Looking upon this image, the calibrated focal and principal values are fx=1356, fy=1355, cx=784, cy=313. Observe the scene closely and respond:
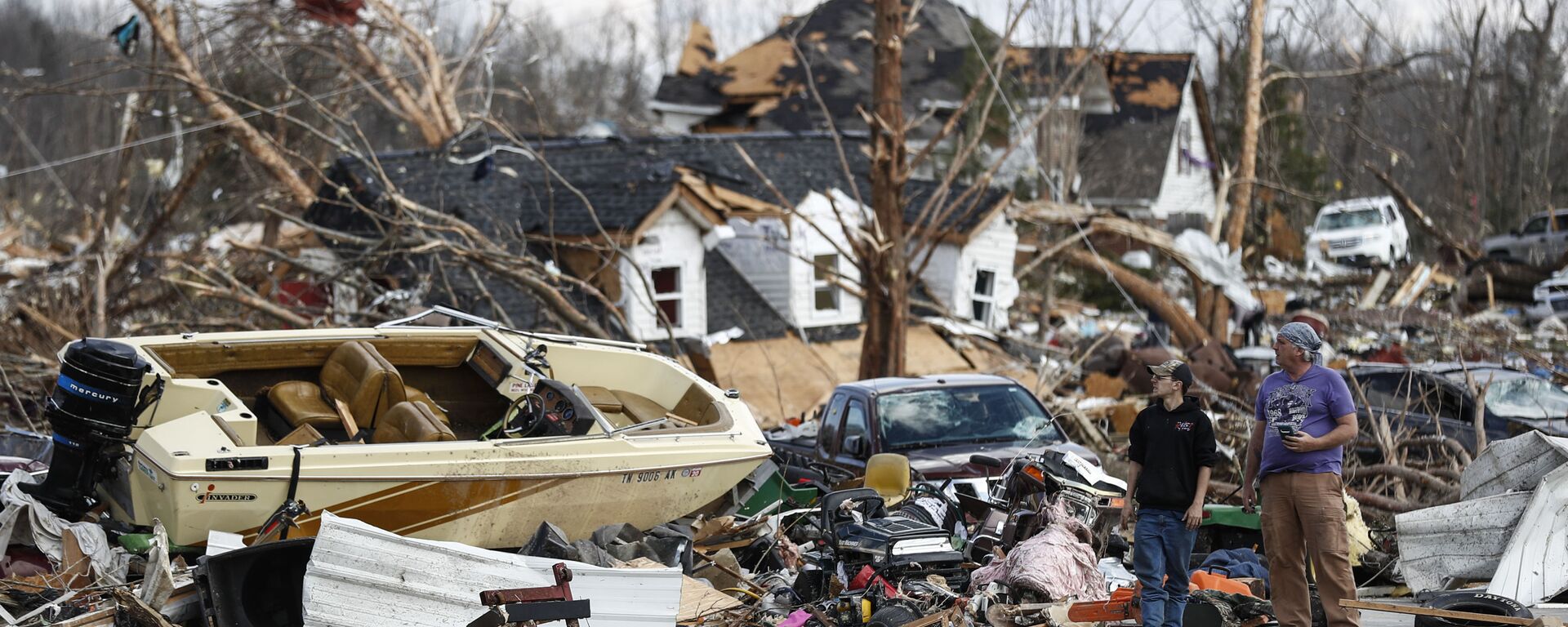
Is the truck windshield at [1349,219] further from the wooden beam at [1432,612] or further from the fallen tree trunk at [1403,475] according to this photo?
the wooden beam at [1432,612]

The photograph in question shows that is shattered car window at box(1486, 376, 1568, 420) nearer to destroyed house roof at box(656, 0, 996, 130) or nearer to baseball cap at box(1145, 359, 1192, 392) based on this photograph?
baseball cap at box(1145, 359, 1192, 392)

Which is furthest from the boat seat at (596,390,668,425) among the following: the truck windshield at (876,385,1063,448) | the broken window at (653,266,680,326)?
the broken window at (653,266,680,326)

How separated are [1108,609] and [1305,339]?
1.60 metres

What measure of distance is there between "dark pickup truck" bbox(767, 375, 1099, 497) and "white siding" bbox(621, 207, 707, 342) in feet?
25.3

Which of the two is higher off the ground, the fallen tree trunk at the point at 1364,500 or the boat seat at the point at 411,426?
the boat seat at the point at 411,426

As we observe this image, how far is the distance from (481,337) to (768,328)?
10.1 meters

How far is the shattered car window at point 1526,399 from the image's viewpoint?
444 inches

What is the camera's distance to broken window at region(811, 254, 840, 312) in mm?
20328

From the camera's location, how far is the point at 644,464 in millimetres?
8055

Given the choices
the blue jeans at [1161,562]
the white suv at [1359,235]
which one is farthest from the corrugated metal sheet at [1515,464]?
the white suv at [1359,235]

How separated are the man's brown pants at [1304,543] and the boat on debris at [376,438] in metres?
3.33

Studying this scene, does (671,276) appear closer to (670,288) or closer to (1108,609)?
(670,288)

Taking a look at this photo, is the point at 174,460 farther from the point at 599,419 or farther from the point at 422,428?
the point at 599,419

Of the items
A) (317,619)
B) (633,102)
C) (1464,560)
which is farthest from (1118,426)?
(633,102)
